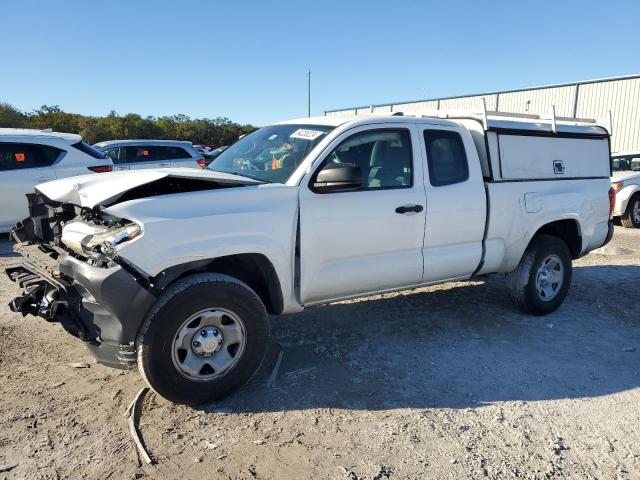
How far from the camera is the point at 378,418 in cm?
337

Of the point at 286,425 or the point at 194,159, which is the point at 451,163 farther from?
the point at 194,159

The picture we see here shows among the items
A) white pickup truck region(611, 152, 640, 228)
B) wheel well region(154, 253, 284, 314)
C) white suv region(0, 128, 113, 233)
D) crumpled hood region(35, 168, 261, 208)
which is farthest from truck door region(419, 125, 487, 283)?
white pickup truck region(611, 152, 640, 228)

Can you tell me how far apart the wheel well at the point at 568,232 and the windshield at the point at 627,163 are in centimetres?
762

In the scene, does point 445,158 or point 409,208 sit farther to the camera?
point 445,158

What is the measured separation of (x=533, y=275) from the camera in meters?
5.33

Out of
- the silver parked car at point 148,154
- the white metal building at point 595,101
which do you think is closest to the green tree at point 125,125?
the white metal building at point 595,101

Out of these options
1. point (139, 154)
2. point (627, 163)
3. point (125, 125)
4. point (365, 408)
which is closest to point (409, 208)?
point (365, 408)

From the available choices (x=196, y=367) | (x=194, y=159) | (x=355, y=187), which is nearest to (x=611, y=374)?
(x=355, y=187)

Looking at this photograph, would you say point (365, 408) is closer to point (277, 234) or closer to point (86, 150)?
point (277, 234)

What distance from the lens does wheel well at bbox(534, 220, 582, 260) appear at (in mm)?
5695

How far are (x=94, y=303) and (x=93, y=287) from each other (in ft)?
0.52

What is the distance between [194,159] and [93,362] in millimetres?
9396

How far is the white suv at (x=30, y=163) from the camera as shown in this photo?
325 inches

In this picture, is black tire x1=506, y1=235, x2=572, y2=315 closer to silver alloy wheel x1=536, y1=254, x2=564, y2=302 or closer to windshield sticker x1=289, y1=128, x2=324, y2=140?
silver alloy wheel x1=536, y1=254, x2=564, y2=302
